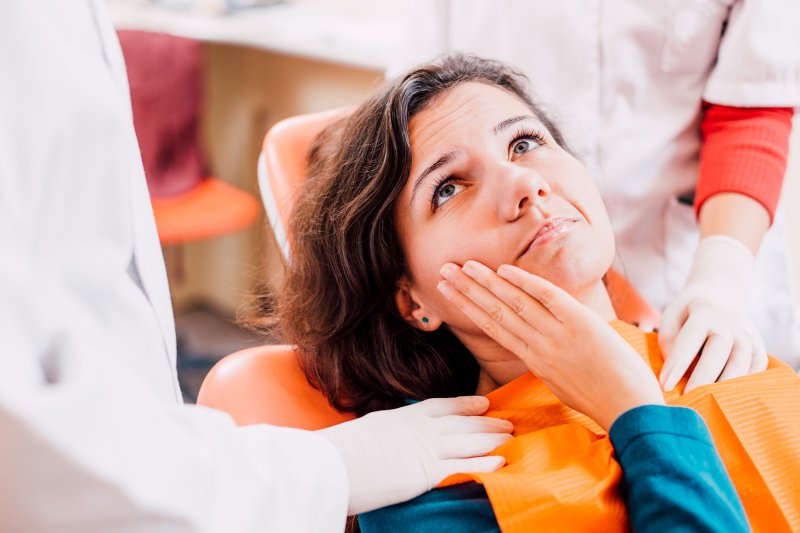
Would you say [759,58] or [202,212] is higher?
[759,58]

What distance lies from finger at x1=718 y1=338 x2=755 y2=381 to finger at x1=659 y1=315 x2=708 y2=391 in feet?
0.15

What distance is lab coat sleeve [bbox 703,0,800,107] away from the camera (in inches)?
56.2

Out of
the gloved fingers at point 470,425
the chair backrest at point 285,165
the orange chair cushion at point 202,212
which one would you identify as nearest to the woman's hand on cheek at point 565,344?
the gloved fingers at point 470,425

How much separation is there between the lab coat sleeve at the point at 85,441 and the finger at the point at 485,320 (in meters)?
0.43

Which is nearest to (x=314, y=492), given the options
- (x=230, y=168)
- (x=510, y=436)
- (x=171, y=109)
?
(x=510, y=436)

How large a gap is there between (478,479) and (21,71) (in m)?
0.66

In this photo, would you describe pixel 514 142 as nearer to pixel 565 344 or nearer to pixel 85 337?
pixel 565 344

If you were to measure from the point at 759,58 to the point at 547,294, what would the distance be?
2.33 feet

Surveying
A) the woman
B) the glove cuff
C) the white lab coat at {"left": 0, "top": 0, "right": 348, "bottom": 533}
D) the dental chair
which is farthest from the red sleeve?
the white lab coat at {"left": 0, "top": 0, "right": 348, "bottom": 533}

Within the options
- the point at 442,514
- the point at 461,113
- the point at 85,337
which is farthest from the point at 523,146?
the point at 85,337

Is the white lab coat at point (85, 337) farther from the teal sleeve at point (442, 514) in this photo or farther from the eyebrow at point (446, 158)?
the eyebrow at point (446, 158)

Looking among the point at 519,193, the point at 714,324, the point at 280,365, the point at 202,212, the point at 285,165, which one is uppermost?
the point at 519,193

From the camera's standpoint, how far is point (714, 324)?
4.00 feet

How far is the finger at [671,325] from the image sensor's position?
1.24m
